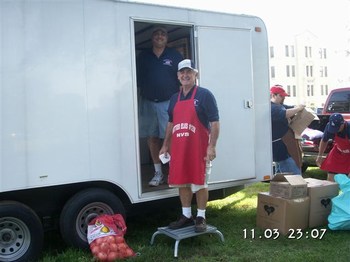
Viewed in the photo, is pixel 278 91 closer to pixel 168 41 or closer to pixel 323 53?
pixel 168 41

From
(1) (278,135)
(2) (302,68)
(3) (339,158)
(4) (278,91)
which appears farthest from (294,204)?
(2) (302,68)

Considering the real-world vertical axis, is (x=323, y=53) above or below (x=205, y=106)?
above

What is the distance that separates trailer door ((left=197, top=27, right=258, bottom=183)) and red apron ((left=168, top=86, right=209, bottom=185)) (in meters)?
0.74

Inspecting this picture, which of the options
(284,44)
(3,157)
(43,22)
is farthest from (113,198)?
(284,44)

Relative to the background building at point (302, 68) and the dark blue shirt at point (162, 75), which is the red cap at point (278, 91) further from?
the background building at point (302, 68)

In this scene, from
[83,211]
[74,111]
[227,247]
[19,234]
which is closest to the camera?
[19,234]

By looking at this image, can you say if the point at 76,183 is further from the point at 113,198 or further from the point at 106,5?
the point at 106,5

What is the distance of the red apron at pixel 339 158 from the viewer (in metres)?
6.93

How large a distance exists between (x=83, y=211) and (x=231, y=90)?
238 centimetres

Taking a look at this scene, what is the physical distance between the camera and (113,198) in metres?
4.63

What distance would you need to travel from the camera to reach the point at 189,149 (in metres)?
4.57

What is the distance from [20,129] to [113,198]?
4.04 feet

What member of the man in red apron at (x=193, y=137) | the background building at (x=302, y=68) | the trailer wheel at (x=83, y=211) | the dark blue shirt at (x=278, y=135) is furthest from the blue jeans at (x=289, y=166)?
the background building at (x=302, y=68)

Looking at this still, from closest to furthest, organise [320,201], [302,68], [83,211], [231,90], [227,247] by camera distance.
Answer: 1. [83,211]
2. [227,247]
3. [320,201]
4. [231,90]
5. [302,68]
